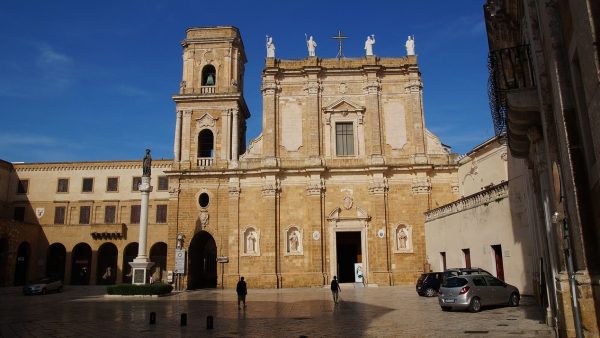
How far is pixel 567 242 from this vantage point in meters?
7.80

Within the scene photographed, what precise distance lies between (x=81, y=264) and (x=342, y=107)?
29352 mm

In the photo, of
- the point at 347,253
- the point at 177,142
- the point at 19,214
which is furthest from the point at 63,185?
the point at 347,253

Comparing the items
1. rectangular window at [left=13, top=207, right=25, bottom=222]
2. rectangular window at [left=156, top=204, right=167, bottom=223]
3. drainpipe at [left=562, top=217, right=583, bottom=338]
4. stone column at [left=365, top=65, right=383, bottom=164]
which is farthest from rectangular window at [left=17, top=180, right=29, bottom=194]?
drainpipe at [left=562, top=217, right=583, bottom=338]

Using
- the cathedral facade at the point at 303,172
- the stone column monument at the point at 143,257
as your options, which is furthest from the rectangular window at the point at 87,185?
the stone column monument at the point at 143,257

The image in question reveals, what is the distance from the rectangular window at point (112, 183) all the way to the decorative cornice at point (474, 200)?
30.0 metres

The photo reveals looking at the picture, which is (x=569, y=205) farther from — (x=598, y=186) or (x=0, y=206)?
(x=0, y=206)

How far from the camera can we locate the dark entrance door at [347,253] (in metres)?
34.2

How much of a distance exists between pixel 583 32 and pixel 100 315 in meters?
18.0

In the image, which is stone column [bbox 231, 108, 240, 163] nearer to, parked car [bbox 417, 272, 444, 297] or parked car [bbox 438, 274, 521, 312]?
parked car [bbox 417, 272, 444, 297]

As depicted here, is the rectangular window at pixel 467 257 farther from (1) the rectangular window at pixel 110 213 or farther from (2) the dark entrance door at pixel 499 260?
(1) the rectangular window at pixel 110 213

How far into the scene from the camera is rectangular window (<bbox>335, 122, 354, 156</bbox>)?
34.2 metres

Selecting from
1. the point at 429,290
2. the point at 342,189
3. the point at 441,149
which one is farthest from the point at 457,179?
the point at 429,290

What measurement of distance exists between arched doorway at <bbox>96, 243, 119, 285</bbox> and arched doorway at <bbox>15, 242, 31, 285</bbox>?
6.06 meters

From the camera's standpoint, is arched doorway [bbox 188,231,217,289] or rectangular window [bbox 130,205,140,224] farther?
rectangular window [bbox 130,205,140,224]
